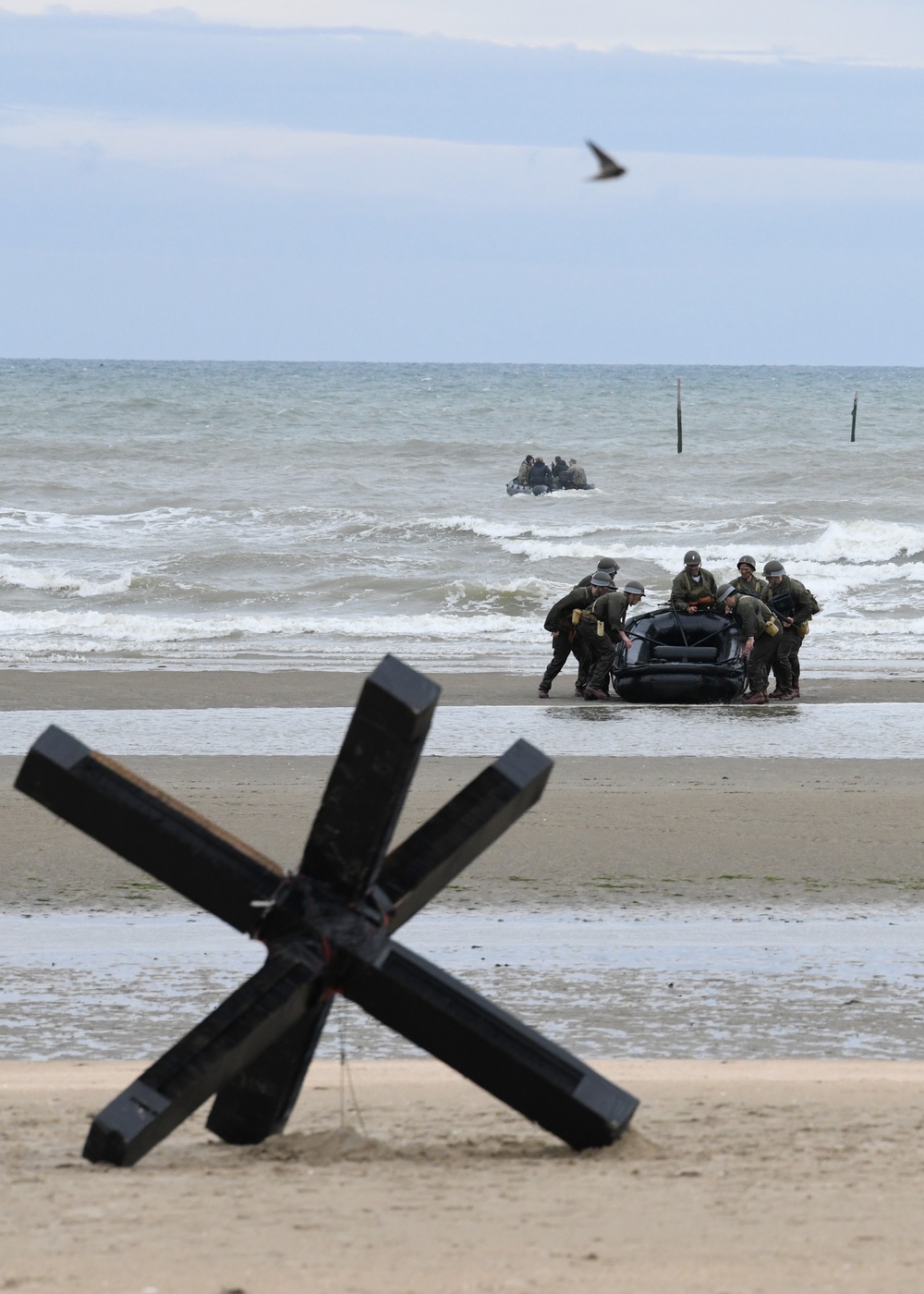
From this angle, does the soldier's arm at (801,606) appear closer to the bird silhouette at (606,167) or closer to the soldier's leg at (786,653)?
the soldier's leg at (786,653)

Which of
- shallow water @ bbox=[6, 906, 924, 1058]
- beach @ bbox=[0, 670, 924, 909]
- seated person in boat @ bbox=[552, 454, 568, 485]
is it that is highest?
seated person in boat @ bbox=[552, 454, 568, 485]

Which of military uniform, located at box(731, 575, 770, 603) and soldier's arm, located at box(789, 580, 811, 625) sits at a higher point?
military uniform, located at box(731, 575, 770, 603)

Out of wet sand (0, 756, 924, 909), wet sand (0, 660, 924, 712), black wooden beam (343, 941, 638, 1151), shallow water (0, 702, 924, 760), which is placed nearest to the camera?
black wooden beam (343, 941, 638, 1151)

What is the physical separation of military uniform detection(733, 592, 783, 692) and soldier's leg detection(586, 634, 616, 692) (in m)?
1.40

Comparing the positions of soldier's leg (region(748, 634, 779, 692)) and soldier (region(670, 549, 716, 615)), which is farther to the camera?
soldier (region(670, 549, 716, 615))

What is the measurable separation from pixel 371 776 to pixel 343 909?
14.8 inches

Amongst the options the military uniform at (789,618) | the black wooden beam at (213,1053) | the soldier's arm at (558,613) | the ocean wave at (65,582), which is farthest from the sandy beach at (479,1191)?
the ocean wave at (65,582)

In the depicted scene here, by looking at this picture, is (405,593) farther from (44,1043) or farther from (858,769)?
(44,1043)

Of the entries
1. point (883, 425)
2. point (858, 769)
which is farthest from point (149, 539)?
point (883, 425)

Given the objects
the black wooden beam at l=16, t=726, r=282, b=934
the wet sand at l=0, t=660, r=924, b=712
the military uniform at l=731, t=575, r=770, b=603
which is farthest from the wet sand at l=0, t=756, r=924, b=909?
the military uniform at l=731, t=575, r=770, b=603

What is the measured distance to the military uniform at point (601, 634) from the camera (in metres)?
17.5

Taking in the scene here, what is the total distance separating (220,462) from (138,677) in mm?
35611

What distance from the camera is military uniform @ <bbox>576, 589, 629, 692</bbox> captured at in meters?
17.5

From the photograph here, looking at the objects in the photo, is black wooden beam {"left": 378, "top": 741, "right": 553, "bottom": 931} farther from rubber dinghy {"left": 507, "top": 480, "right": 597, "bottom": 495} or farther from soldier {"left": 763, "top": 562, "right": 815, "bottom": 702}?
rubber dinghy {"left": 507, "top": 480, "right": 597, "bottom": 495}
